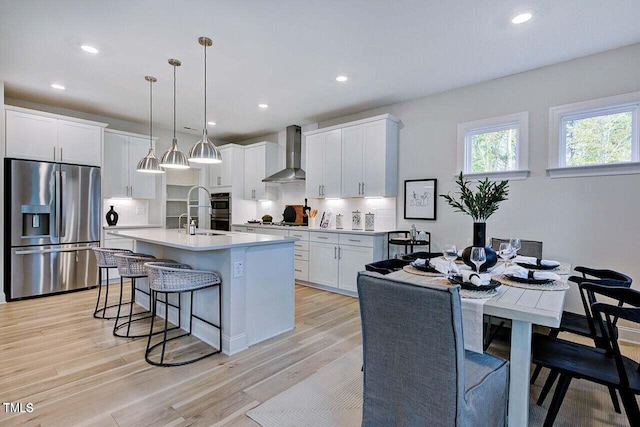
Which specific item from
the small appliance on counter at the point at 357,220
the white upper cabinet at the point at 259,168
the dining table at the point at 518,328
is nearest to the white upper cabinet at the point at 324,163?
the small appliance on counter at the point at 357,220

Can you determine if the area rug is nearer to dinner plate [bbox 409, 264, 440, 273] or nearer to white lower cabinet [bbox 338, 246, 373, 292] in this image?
dinner plate [bbox 409, 264, 440, 273]

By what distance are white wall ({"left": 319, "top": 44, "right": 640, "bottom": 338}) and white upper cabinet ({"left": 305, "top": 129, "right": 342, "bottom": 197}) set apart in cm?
129

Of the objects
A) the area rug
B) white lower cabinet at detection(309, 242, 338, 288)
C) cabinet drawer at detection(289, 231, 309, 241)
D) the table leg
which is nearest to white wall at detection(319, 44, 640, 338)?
white lower cabinet at detection(309, 242, 338, 288)

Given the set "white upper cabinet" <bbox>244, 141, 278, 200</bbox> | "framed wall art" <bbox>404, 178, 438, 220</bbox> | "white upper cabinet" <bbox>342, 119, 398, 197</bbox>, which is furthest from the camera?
"white upper cabinet" <bbox>244, 141, 278, 200</bbox>

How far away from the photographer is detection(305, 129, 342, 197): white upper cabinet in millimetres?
5121

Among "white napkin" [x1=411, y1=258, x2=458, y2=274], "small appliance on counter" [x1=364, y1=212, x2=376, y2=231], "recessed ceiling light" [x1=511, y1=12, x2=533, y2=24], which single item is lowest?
"white napkin" [x1=411, y1=258, x2=458, y2=274]

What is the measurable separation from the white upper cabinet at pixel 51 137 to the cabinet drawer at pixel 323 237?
351 centimetres

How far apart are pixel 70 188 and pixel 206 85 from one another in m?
2.55

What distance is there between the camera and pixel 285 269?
319 centimetres

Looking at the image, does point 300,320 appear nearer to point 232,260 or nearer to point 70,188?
point 232,260

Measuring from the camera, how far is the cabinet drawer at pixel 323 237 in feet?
15.7

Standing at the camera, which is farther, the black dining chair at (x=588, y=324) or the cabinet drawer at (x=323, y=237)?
the cabinet drawer at (x=323, y=237)

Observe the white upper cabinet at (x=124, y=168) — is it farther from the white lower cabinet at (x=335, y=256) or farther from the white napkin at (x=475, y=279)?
the white napkin at (x=475, y=279)

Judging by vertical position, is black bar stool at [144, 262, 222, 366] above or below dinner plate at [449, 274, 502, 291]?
below
